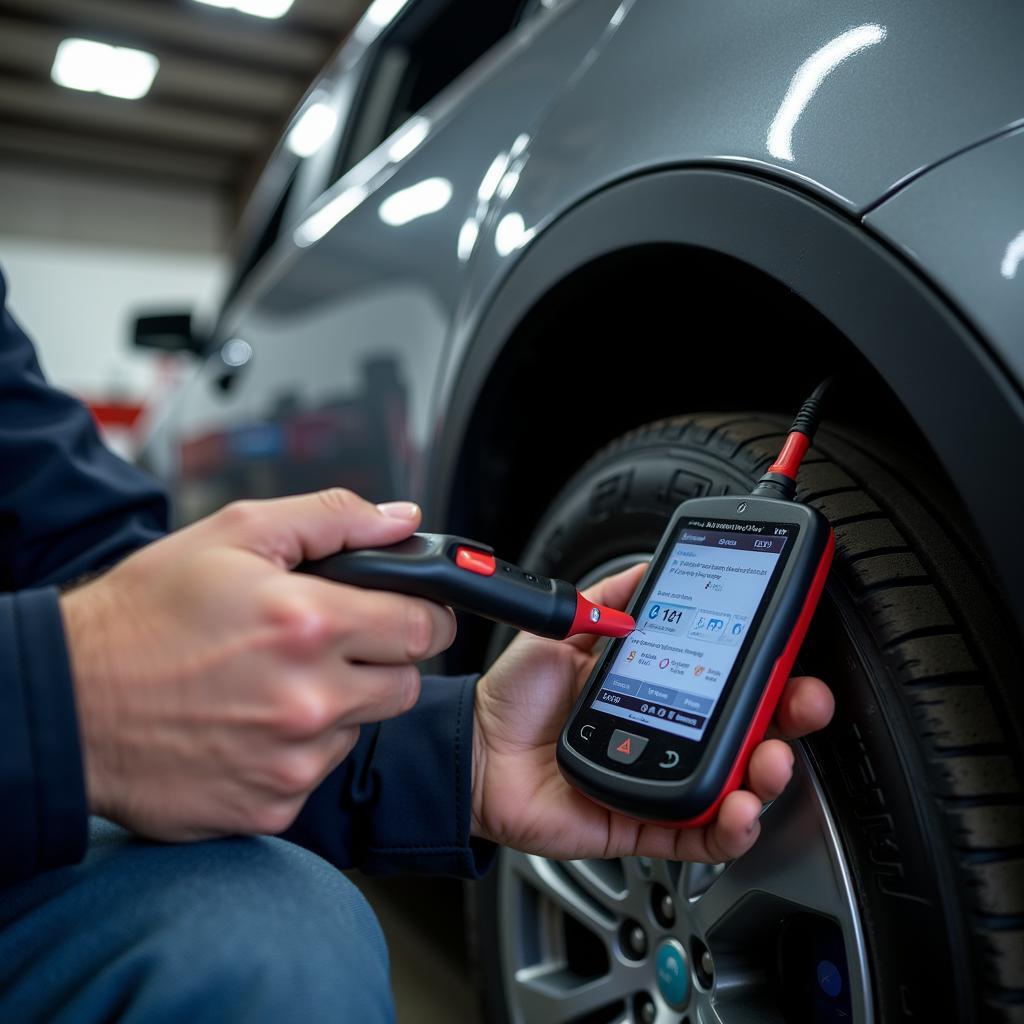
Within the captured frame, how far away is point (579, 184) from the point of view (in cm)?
78

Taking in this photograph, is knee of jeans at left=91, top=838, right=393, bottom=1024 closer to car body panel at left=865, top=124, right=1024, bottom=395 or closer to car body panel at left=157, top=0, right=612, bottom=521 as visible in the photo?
car body panel at left=865, top=124, right=1024, bottom=395

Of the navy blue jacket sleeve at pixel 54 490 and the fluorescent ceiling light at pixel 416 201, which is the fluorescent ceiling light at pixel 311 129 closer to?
the fluorescent ceiling light at pixel 416 201

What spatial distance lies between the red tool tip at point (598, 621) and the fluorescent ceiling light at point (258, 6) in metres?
6.49

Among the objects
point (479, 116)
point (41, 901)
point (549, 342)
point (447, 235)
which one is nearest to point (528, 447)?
point (549, 342)

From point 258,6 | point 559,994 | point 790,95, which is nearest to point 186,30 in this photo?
point 258,6

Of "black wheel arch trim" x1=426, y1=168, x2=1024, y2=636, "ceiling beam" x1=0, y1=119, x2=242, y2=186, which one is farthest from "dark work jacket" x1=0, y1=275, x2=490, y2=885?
"ceiling beam" x1=0, y1=119, x2=242, y2=186

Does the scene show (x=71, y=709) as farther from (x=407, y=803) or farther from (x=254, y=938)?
(x=407, y=803)

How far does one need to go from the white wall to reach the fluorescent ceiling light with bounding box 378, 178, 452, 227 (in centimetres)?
673

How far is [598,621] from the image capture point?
0.62 meters

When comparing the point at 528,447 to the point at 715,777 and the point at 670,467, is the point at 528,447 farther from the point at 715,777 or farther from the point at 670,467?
the point at 715,777

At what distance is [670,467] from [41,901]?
490 millimetres

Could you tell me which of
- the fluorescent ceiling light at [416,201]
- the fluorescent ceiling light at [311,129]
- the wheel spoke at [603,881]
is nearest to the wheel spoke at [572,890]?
the wheel spoke at [603,881]

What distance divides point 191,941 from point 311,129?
5.56 ft

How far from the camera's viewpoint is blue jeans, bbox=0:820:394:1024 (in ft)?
1.41
